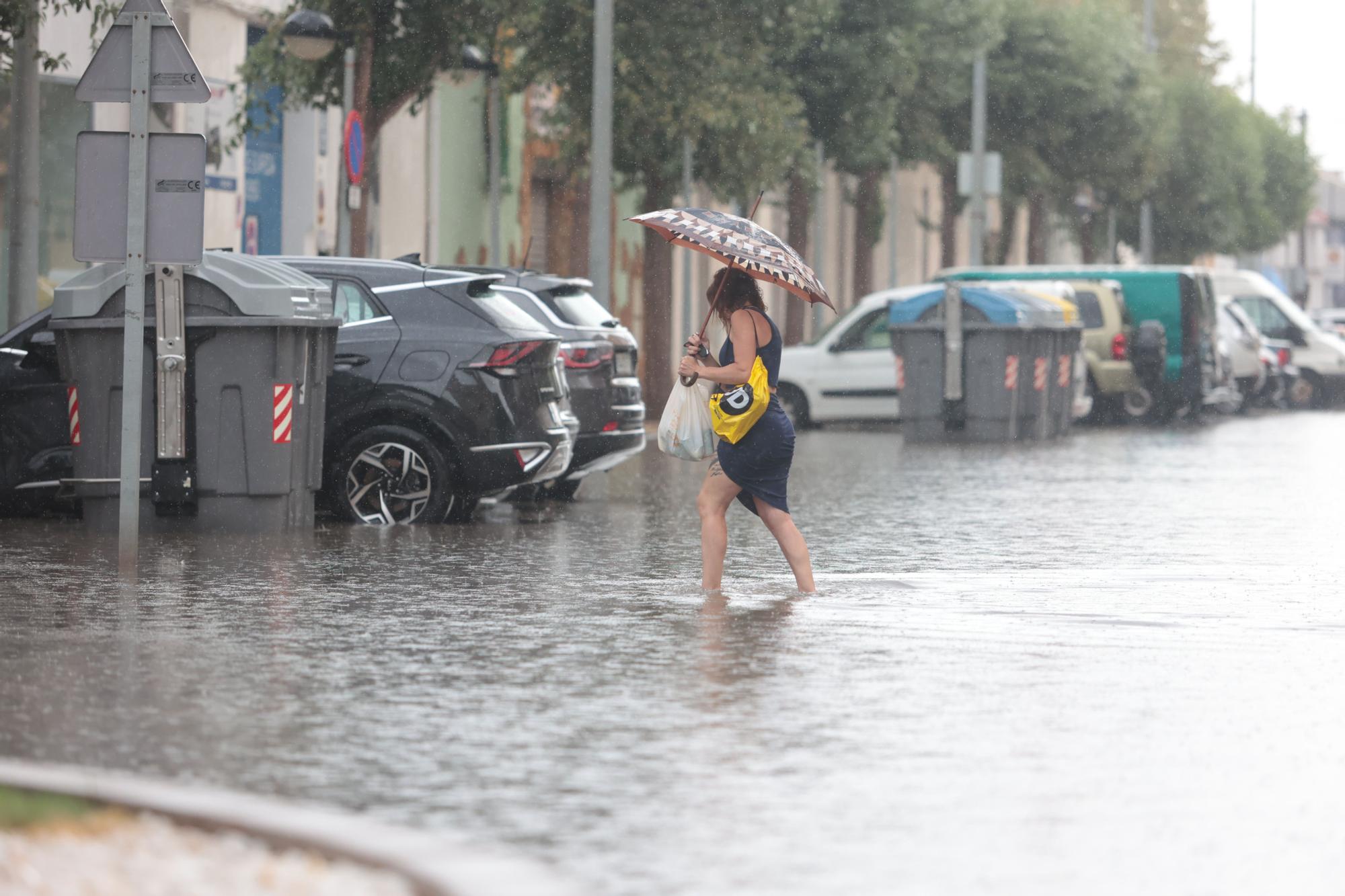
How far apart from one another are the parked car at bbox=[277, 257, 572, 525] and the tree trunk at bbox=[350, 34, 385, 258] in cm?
663

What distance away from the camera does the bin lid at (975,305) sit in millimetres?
28844

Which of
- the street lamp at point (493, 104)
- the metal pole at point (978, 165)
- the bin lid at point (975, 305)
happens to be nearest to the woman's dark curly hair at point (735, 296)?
the street lamp at point (493, 104)

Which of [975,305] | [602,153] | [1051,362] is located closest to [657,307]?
[975,305]

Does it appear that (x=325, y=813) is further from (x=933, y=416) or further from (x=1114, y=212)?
(x=1114, y=212)

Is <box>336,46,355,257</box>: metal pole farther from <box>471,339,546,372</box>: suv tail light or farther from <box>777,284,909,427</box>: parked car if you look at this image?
<box>777,284,909,427</box>: parked car

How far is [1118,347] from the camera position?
33.5 metres

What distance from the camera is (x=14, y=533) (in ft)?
47.9

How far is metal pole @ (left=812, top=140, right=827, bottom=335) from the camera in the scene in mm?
40000

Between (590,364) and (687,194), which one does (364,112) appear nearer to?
(590,364)

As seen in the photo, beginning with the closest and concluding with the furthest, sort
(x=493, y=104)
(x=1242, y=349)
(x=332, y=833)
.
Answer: (x=332, y=833) < (x=493, y=104) < (x=1242, y=349)

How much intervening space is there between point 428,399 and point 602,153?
11.1 m

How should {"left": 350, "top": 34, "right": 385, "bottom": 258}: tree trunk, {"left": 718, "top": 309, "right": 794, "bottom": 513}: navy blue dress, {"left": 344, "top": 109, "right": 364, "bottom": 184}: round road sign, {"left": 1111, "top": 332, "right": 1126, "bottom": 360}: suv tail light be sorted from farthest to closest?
{"left": 1111, "top": 332, "right": 1126, "bottom": 360}: suv tail light
{"left": 350, "top": 34, "right": 385, "bottom": 258}: tree trunk
{"left": 344, "top": 109, "right": 364, "bottom": 184}: round road sign
{"left": 718, "top": 309, "right": 794, "bottom": 513}: navy blue dress

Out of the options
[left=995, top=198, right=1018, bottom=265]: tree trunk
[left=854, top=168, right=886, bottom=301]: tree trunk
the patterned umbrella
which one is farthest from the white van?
the patterned umbrella

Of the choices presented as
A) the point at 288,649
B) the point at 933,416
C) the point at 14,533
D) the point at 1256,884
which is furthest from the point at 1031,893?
the point at 933,416
